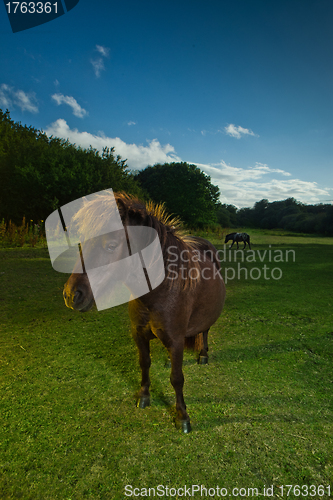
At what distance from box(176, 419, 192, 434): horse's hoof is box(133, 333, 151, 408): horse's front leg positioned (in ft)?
1.24

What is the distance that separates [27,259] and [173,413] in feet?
27.2

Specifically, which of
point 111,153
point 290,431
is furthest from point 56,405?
point 111,153

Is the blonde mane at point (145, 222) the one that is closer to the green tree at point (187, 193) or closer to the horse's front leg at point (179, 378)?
the horse's front leg at point (179, 378)

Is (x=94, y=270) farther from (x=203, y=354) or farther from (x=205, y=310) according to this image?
(x=203, y=354)

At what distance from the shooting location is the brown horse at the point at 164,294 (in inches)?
55.9

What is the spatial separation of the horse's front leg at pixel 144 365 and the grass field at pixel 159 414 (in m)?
0.07

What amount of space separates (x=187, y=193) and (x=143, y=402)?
85.6ft

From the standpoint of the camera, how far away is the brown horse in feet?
4.66

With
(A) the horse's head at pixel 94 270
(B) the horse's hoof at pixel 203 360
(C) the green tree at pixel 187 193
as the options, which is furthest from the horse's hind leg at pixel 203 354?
(C) the green tree at pixel 187 193

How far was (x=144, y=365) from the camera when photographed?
85.5 inches

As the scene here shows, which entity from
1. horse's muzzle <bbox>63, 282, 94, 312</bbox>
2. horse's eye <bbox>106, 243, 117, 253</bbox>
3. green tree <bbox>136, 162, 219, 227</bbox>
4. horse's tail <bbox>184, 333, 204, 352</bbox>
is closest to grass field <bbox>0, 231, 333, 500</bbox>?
horse's tail <bbox>184, 333, 204, 352</bbox>

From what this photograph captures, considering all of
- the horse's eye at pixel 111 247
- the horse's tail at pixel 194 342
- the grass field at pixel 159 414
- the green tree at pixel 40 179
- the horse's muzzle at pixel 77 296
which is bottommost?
the grass field at pixel 159 414

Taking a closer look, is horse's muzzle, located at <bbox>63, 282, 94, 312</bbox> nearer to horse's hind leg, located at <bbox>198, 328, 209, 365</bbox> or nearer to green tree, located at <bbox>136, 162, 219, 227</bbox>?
horse's hind leg, located at <bbox>198, 328, 209, 365</bbox>

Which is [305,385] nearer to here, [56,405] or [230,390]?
[230,390]
